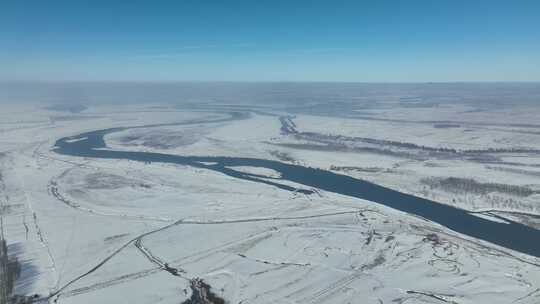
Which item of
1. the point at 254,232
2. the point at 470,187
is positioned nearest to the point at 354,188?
the point at 470,187

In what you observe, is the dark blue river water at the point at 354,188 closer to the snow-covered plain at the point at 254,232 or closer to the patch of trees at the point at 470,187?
the snow-covered plain at the point at 254,232

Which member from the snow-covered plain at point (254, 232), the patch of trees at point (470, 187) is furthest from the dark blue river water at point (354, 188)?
Answer: the patch of trees at point (470, 187)

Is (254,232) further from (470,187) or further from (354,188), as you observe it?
(470,187)

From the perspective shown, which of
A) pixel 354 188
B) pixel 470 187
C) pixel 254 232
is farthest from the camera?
pixel 354 188

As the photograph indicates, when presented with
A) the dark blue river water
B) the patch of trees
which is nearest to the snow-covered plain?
the patch of trees

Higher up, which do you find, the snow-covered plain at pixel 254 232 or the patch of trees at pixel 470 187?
the patch of trees at pixel 470 187

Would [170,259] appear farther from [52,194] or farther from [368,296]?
[52,194]
